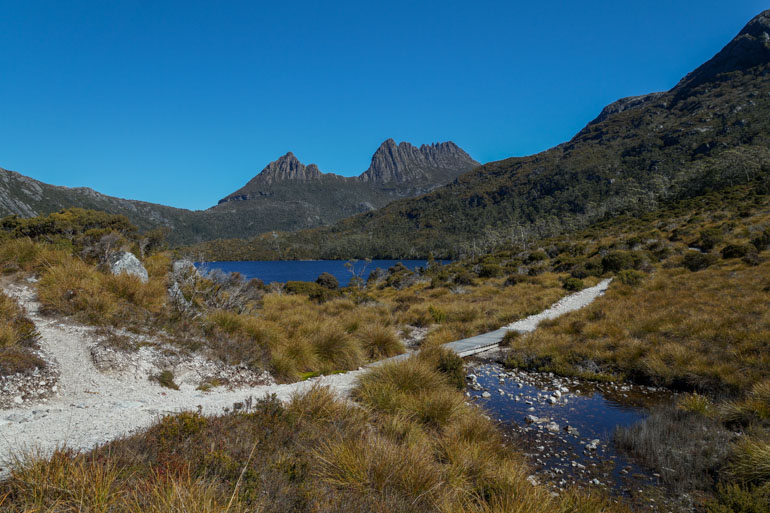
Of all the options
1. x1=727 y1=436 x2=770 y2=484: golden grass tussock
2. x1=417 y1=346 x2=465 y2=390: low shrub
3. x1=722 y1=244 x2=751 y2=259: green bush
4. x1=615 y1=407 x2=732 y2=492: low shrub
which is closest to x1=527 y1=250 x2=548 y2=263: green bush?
x1=722 y1=244 x2=751 y2=259: green bush

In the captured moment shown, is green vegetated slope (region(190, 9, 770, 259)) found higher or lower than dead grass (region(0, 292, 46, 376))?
higher

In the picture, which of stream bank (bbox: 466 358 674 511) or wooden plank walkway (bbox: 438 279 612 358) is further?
wooden plank walkway (bbox: 438 279 612 358)

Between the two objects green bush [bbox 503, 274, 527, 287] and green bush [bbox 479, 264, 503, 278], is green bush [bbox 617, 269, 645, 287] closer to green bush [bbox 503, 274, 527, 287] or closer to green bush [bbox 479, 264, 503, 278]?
green bush [bbox 503, 274, 527, 287]

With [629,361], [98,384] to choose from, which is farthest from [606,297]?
[98,384]

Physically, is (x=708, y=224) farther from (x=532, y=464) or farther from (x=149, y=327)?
(x=149, y=327)

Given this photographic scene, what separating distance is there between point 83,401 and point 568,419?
8.14 metres

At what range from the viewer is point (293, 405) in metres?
4.98

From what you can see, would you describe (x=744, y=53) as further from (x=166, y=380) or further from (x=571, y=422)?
(x=166, y=380)

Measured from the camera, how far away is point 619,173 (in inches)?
4914

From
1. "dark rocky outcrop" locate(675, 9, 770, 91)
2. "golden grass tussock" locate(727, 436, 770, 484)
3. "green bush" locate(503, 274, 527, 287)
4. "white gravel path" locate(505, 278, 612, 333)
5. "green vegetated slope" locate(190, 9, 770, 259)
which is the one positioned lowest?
"white gravel path" locate(505, 278, 612, 333)

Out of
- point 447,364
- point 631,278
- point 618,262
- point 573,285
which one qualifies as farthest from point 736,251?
point 447,364

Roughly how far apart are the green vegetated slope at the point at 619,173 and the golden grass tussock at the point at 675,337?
172 feet

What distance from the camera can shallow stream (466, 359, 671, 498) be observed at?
184 inches

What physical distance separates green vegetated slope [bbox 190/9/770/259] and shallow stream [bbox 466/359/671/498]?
196ft
